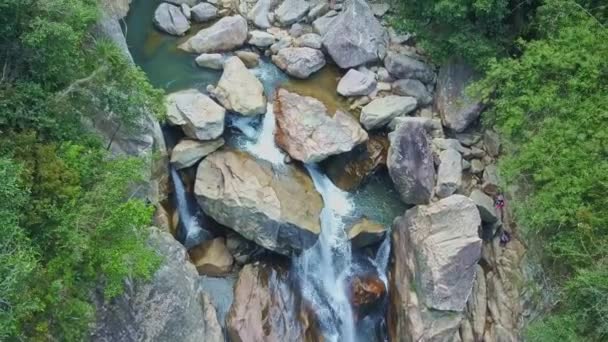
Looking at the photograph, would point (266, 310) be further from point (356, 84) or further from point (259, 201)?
point (356, 84)

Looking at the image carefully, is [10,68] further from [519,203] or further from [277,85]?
[519,203]

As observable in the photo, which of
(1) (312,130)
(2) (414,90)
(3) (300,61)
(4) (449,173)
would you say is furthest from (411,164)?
(3) (300,61)

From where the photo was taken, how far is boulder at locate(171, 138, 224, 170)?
1444 cm

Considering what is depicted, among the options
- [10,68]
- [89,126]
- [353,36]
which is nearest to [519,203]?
[353,36]

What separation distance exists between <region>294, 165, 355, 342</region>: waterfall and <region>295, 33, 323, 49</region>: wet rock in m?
6.28

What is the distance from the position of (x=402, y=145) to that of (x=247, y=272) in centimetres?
523

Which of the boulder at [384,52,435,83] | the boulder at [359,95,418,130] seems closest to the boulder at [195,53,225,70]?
the boulder at [359,95,418,130]

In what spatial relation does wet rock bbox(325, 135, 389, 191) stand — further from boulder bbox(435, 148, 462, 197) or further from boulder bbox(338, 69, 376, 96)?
boulder bbox(338, 69, 376, 96)

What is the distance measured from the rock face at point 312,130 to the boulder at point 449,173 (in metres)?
2.24

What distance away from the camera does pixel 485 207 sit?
45.6 ft

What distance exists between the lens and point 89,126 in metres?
11.6

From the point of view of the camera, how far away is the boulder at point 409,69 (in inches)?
680

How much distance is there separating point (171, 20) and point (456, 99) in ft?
32.4

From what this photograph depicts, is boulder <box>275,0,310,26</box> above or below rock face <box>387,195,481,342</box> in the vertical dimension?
above
